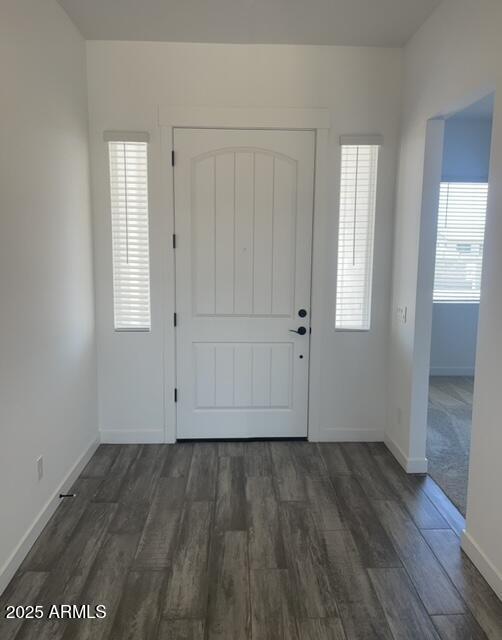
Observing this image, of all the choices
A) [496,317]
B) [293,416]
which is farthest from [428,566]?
[293,416]

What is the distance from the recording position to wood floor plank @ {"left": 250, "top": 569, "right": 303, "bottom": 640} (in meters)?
1.86

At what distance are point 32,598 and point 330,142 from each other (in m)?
3.15

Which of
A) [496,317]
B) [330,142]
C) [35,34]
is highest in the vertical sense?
[35,34]

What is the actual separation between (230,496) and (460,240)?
159 inches

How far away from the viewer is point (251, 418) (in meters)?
3.67

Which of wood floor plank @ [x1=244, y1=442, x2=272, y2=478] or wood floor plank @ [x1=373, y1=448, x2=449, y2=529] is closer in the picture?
wood floor plank @ [x1=373, y1=448, x2=449, y2=529]

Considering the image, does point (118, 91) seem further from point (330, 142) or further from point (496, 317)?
point (496, 317)

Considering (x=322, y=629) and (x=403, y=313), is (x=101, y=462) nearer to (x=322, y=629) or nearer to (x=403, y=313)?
(x=322, y=629)

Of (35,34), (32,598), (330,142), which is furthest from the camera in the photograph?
(330,142)

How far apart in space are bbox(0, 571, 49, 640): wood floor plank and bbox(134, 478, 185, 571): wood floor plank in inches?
16.6

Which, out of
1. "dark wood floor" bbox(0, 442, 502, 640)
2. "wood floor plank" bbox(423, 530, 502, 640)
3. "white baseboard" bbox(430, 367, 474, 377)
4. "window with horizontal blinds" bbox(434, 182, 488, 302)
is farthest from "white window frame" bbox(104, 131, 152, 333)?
"white baseboard" bbox(430, 367, 474, 377)

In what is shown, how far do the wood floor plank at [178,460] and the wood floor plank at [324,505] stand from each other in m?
0.83

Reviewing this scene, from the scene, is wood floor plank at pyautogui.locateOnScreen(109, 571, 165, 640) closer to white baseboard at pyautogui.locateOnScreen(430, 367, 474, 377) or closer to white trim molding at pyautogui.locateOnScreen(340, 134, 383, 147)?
white trim molding at pyautogui.locateOnScreen(340, 134, 383, 147)

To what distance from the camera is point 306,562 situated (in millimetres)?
2277
